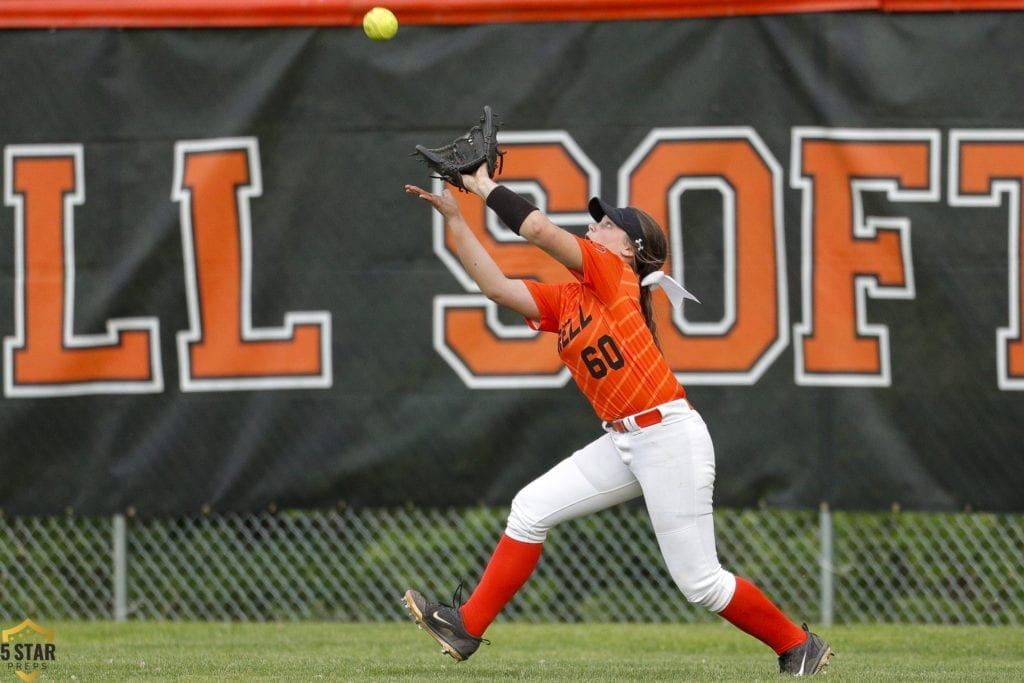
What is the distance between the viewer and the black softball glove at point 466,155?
4633mm

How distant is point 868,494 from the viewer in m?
6.68

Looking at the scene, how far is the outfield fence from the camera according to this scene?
7152mm

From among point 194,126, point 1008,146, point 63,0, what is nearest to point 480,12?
point 194,126

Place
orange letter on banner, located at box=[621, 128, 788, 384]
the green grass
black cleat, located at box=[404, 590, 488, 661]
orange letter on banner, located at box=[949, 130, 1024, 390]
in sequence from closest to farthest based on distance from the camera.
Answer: black cleat, located at box=[404, 590, 488, 661]
the green grass
orange letter on banner, located at box=[949, 130, 1024, 390]
orange letter on banner, located at box=[621, 128, 788, 384]

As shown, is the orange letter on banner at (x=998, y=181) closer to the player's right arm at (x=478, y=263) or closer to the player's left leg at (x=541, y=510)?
the player's left leg at (x=541, y=510)

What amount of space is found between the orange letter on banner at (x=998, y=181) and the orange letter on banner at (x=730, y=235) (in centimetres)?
83

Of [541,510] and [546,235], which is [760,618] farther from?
[546,235]

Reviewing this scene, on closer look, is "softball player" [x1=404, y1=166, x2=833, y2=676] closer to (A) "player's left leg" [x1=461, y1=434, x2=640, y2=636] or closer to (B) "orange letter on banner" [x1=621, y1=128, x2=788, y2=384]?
(A) "player's left leg" [x1=461, y1=434, x2=640, y2=636]

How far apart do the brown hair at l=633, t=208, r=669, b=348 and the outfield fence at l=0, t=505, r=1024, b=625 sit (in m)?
2.46

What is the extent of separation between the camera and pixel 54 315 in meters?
7.00

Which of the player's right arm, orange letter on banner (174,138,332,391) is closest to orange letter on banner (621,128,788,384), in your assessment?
orange letter on banner (174,138,332,391)

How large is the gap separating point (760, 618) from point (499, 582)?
0.87m

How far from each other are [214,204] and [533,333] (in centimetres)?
168

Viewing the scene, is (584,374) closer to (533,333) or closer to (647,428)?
(647,428)
